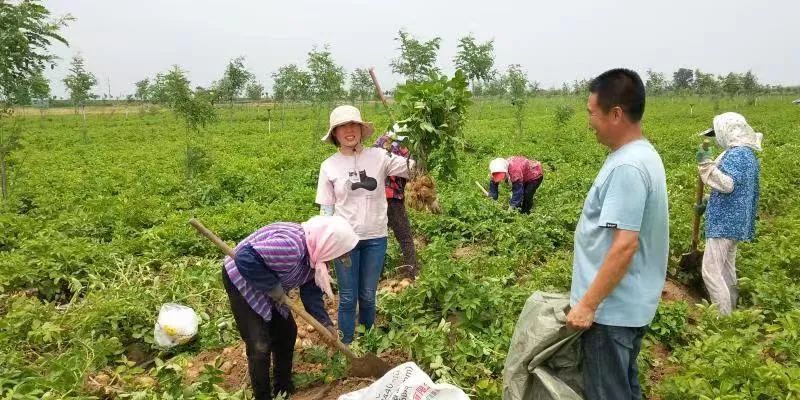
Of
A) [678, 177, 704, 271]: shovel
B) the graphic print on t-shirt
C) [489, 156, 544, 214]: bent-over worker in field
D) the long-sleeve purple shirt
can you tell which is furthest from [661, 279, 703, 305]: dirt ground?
the long-sleeve purple shirt

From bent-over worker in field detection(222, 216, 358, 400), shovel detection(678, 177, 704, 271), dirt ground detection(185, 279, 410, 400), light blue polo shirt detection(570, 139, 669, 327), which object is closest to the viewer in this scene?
light blue polo shirt detection(570, 139, 669, 327)

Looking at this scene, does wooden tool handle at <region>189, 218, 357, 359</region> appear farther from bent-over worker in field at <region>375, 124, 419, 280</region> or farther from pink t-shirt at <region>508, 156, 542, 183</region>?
pink t-shirt at <region>508, 156, 542, 183</region>

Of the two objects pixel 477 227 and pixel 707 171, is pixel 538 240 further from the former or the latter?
pixel 707 171

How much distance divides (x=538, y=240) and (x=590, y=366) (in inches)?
151

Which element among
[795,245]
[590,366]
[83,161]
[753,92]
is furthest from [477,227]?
[753,92]

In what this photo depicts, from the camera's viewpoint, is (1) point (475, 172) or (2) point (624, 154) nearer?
(2) point (624, 154)

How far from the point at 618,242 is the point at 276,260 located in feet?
5.96

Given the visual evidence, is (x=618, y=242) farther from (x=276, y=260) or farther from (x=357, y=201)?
(x=357, y=201)

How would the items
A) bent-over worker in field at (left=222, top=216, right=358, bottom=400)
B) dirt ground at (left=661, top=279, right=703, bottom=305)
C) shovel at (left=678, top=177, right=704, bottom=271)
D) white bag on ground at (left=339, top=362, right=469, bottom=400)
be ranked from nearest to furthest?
1. white bag on ground at (left=339, top=362, right=469, bottom=400)
2. bent-over worker in field at (left=222, top=216, right=358, bottom=400)
3. dirt ground at (left=661, top=279, right=703, bottom=305)
4. shovel at (left=678, top=177, right=704, bottom=271)

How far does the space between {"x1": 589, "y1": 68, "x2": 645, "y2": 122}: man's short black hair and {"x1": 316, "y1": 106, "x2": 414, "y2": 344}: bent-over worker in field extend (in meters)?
2.01

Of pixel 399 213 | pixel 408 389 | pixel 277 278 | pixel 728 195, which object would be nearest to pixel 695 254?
pixel 728 195

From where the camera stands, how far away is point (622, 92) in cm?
230

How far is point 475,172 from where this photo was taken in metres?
11.3

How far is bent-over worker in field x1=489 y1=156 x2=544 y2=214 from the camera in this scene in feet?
24.3
